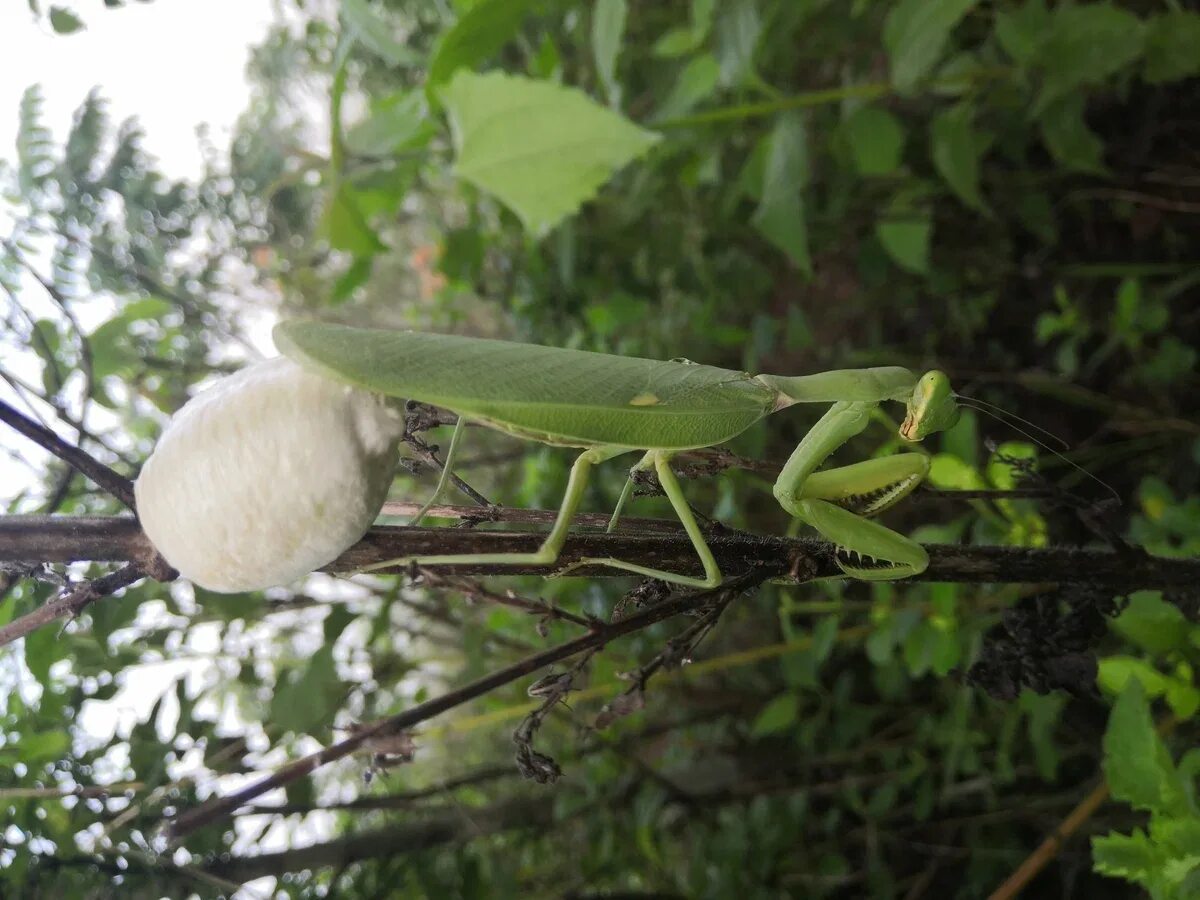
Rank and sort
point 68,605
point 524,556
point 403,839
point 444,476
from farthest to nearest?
point 403,839 < point 444,476 < point 524,556 < point 68,605

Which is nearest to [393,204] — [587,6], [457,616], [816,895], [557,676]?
[587,6]

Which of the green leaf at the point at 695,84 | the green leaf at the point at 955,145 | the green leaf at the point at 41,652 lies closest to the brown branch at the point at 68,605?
the green leaf at the point at 41,652

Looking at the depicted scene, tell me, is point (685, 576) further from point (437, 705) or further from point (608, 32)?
point (608, 32)

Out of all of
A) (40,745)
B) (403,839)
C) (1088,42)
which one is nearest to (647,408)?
(40,745)

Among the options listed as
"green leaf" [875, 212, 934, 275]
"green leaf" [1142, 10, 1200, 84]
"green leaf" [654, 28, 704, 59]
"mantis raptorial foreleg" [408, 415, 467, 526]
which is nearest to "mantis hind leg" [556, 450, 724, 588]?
"mantis raptorial foreleg" [408, 415, 467, 526]

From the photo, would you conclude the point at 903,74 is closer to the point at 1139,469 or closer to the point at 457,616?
the point at 1139,469

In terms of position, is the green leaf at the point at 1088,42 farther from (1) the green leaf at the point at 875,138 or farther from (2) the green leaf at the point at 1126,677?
(2) the green leaf at the point at 1126,677

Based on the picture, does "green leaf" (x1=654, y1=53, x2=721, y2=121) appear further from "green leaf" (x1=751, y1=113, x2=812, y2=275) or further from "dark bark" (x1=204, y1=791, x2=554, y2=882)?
"dark bark" (x1=204, y1=791, x2=554, y2=882)
